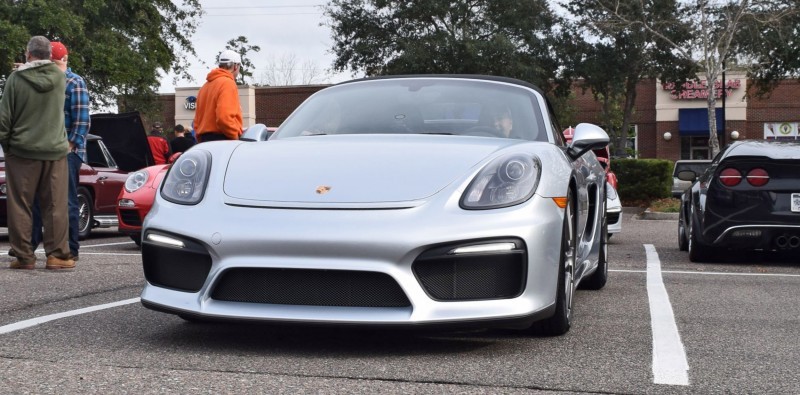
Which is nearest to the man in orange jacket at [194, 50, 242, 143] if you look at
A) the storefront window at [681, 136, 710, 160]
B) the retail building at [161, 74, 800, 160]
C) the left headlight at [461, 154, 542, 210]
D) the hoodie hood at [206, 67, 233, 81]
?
the hoodie hood at [206, 67, 233, 81]

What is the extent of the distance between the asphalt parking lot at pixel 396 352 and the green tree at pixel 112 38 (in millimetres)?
24455

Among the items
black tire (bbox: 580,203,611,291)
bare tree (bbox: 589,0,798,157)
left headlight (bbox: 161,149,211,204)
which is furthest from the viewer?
bare tree (bbox: 589,0,798,157)

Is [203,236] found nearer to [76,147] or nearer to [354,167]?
[354,167]

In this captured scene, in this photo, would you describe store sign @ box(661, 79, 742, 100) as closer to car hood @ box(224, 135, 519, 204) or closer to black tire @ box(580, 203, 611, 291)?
black tire @ box(580, 203, 611, 291)

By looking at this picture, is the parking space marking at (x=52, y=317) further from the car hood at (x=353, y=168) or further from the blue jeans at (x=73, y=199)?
the blue jeans at (x=73, y=199)

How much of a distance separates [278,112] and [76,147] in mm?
51836

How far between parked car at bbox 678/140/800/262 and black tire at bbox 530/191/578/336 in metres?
4.89

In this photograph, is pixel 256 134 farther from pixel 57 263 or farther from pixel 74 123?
pixel 74 123

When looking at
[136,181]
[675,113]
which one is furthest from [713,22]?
[136,181]

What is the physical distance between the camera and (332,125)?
18.5 ft

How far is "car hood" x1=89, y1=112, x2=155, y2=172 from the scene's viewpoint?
12906 mm

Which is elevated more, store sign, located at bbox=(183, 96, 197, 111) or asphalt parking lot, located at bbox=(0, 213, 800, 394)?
store sign, located at bbox=(183, 96, 197, 111)

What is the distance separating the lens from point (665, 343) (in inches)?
189

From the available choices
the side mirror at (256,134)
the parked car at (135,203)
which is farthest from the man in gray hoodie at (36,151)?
the side mirror at (256,134)
